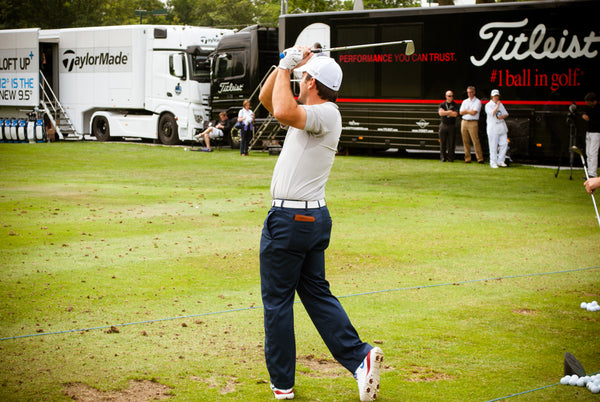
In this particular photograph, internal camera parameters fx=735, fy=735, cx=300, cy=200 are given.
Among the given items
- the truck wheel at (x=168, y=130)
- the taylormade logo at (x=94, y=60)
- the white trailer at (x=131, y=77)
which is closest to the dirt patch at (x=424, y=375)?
the white trailer at (x=131, y=77)

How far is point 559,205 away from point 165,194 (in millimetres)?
7478

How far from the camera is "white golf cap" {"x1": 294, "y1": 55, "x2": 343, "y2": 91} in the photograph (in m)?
4.53

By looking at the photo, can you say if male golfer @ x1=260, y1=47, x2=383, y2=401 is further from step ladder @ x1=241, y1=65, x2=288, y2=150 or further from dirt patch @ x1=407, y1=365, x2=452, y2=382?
step ladder @ x1=241, y1=65, x2=288, y2=150

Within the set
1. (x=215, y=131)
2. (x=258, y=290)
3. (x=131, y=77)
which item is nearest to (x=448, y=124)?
(x=215, y=131)

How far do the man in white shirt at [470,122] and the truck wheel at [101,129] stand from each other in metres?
16.5

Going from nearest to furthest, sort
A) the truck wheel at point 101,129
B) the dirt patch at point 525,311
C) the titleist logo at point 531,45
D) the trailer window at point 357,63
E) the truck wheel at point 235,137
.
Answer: the dirt patch at point 525,311
the titleist logo at point 531,45
the trailer window at point 357,63
the truck wheel at point 235,137
the truck wheel at point 101,129

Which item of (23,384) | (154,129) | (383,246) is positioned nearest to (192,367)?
(23,384)

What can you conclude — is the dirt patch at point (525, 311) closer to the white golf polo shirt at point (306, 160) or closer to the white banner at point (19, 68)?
the white golf polo shirt at point (306, 160)

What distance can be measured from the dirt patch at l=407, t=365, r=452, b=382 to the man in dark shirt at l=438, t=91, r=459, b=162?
16482 millimetres

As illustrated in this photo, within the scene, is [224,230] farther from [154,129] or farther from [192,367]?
[154,129]

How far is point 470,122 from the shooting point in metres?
20.9

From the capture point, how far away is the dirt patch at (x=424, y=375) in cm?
496

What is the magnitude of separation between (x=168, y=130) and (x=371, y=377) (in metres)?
25.8

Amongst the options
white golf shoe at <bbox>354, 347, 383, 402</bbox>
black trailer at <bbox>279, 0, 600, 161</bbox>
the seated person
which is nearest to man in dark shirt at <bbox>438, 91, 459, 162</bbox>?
black trailer at <bbox>279, 0, 600, 161</bbox>
